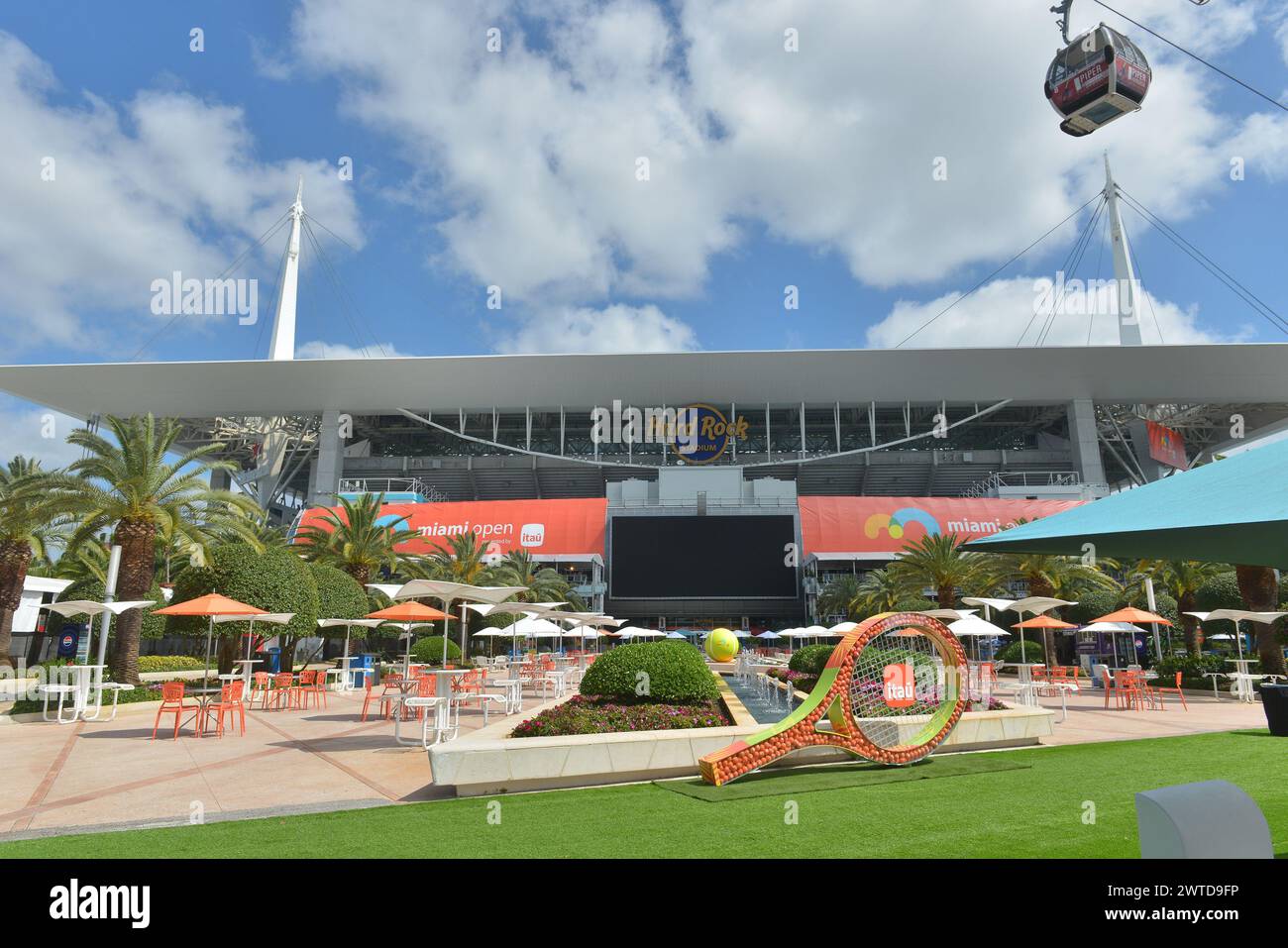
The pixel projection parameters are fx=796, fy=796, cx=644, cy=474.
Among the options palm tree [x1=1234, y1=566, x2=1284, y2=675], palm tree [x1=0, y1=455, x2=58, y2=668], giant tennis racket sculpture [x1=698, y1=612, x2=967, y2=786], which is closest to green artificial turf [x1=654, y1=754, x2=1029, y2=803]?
giant tennis racket sculpture [x1=698, y1=612, x2=967, y2=786]

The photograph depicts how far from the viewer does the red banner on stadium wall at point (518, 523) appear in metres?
56.5

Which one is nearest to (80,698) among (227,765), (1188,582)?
(227,765)

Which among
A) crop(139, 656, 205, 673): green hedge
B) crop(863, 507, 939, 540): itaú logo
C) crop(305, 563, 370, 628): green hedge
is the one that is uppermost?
crop(863, 507, 939, 540): itaú logo

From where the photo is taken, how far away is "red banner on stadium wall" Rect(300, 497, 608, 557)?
2223 inches

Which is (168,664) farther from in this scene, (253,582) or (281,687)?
(281,687)

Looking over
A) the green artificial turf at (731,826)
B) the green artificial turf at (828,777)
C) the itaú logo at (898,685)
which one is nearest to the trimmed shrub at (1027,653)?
the itaú logo at (898,685)

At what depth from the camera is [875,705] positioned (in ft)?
35.0

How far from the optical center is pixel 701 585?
5578 cm

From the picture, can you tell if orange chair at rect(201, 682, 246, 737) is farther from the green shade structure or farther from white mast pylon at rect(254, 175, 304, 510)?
white mast pylon at rect(254, 175, 304, 510)

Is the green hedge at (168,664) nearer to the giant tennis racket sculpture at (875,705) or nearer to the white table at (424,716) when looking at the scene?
the white table at (424,716)

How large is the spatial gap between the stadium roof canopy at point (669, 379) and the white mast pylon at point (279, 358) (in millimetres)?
4603

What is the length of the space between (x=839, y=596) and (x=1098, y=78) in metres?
42.5

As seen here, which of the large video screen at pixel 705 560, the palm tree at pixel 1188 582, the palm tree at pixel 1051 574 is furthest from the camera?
the large video screen at pixel 705 560

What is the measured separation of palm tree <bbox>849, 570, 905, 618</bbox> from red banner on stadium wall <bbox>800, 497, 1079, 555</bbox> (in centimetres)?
898
